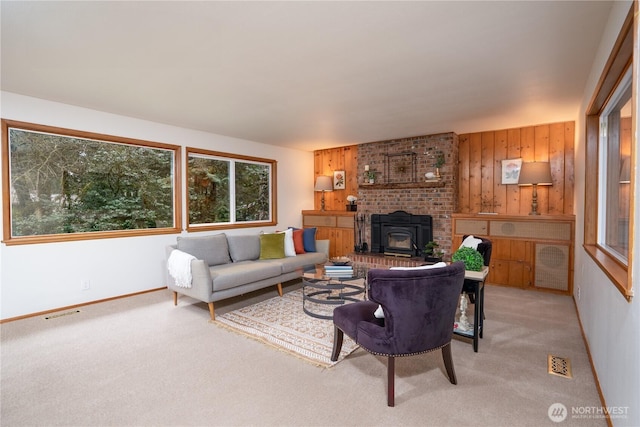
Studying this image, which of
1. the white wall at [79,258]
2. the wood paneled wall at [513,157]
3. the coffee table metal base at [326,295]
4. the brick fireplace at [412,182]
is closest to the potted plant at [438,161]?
the brick fireplace at [412,182]

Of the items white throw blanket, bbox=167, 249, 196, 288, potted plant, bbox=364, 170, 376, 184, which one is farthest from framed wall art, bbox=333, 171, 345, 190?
white throw blanket, bbox=167, 249, 196, 288

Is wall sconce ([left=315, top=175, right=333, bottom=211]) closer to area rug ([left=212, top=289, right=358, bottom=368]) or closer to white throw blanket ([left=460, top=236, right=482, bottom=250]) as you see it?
area rug ([left=212, top=289, right=358, bottom=368])

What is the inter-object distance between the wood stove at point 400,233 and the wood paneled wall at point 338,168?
0.96 metres

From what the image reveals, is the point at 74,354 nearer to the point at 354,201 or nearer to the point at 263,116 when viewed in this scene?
the point at 263,116

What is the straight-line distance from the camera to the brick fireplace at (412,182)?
5422 mm

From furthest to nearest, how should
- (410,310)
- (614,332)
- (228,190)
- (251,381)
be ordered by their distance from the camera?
(228,190) → (251,381) → (410,310) → (614,332)

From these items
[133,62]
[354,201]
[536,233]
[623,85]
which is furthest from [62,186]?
[536,233]

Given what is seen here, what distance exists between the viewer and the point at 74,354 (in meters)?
2.69

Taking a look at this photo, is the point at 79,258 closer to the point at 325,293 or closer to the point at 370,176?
the point at 325,293

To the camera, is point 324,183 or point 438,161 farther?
point 324,183

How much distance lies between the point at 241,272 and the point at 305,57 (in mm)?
2413

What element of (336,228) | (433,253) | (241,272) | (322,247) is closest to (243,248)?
(241,272)

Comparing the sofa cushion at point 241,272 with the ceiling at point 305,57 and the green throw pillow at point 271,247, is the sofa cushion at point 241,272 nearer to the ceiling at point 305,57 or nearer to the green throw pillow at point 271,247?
the green throw pillow at point 271,247

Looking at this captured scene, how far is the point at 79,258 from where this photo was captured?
3.95 metres
